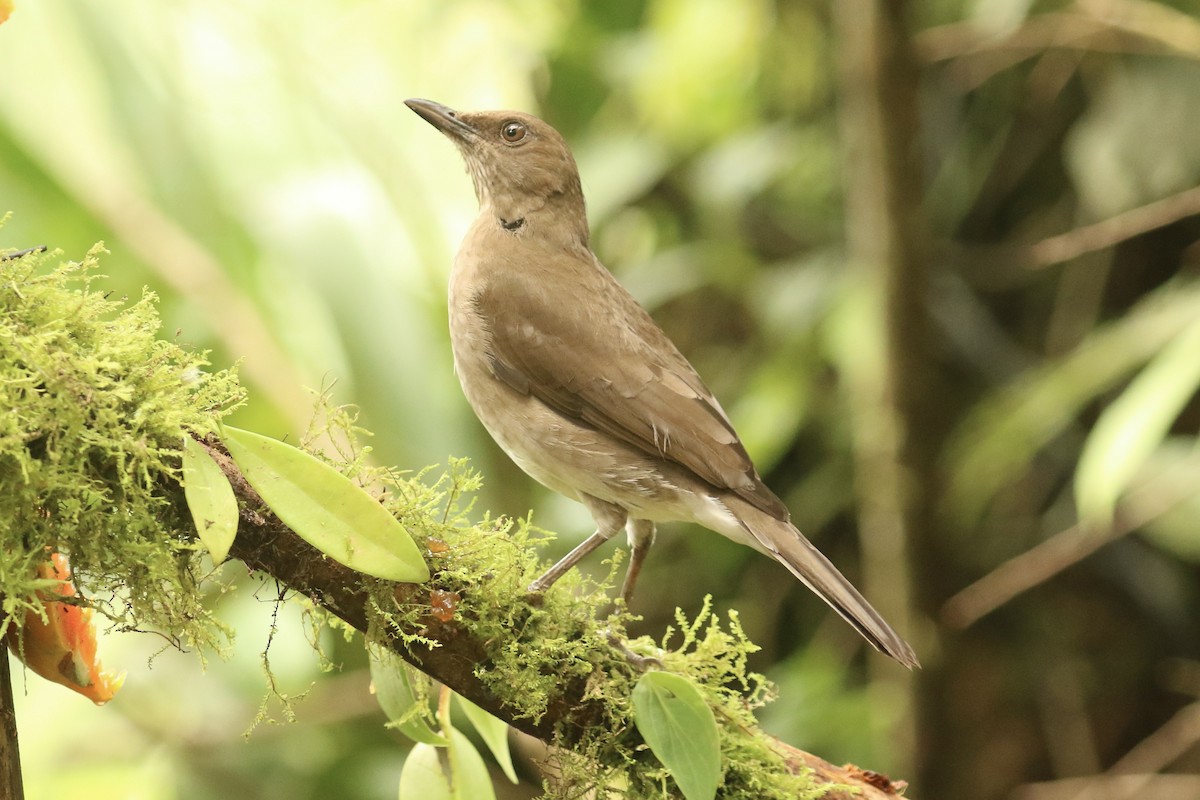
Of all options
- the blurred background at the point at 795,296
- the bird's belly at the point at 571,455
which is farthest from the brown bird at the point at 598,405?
the blurred background at the point at 795,296

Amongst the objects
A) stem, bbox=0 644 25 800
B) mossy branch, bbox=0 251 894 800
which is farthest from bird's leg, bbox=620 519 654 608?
stem, bbox=0 644 25 800

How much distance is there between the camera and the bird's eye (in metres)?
3.73

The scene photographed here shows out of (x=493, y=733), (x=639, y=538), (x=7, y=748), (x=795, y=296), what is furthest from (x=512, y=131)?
(x=7, y=748)

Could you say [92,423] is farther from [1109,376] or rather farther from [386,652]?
[1109,376]

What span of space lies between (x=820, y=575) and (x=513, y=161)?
172cm

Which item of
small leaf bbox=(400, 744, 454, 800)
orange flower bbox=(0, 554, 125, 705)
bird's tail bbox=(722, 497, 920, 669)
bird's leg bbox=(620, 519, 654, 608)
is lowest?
small leaf bbox=(400, 744, 454, 800)

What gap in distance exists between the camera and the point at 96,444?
1.69 metres

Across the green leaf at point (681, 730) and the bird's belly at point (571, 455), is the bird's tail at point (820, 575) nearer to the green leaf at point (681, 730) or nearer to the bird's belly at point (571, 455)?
the bird's belly at point (571, 455)

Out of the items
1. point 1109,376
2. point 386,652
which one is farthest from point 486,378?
point 1109,376

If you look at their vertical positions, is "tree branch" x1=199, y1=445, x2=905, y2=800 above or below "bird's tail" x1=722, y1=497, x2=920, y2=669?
below

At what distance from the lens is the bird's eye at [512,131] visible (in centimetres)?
373

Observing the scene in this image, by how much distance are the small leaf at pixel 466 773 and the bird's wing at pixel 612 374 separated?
3.31ft

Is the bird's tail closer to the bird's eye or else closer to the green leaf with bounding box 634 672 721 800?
the green leaf with bounding box 634 672 721 800

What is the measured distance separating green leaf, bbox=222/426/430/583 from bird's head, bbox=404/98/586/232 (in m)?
2.07
